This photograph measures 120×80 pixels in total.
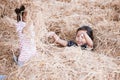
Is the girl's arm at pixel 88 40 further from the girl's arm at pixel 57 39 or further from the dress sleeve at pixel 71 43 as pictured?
the girl's arm at pixel 57 39

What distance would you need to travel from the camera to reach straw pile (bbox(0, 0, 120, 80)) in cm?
331

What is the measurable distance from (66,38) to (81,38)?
1.04ft

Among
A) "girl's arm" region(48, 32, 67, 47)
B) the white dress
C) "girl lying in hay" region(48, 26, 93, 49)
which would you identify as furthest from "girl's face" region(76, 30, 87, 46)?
the white dress

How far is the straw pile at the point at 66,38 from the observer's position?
3.31 m

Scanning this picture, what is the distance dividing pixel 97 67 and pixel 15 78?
79 centimetres

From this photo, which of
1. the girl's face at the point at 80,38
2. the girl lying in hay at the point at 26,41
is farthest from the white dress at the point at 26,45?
the girl's face at the point at 80,38

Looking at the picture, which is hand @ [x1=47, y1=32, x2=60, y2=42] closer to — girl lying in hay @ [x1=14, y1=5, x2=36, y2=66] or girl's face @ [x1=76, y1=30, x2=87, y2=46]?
girl's face @ [x1=76, y1=30, x2=87, y2=46]

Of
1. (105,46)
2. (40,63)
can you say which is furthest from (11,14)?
(40,63)

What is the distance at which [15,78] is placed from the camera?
132 inches

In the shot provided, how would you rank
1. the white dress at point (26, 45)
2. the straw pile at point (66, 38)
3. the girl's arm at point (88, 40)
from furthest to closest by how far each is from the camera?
the girl's arm at point (88, 40)
the white dress at point (26, 45)
the straw pile at point (66, 38)

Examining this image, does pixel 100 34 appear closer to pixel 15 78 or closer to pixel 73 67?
pixel 73 67

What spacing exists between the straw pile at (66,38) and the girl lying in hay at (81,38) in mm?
105

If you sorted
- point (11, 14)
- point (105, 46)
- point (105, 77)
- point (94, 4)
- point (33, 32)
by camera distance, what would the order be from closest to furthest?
point (105, 77), point (33, 32), point (105, 46), point (11, 14), point (94, 4)

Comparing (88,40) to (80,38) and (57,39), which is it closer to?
(80,38)
